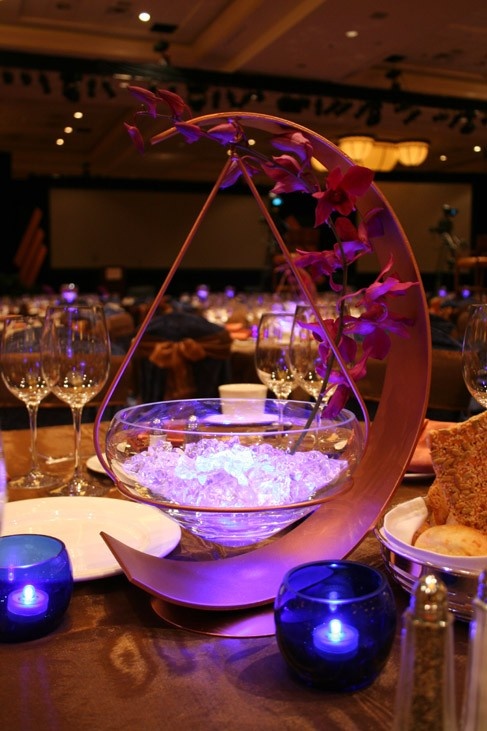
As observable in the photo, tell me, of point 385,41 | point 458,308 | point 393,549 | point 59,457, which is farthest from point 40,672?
point 385,41

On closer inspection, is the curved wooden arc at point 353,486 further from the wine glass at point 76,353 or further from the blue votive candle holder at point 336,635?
the wine glass at point 76,353

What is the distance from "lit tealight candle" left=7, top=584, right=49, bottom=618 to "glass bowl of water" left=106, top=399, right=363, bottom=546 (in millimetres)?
119

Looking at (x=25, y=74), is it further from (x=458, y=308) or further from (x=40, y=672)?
(x=40, y=672)

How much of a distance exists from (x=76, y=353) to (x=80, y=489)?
0.21 metres

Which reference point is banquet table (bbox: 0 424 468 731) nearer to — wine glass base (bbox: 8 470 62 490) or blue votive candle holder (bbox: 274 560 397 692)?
blue votive candle holder (bbox: 274 560 397 692)

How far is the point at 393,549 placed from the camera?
0.77m

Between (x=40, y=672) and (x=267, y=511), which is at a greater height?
(x=267, y=511)

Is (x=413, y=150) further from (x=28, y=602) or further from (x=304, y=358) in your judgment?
(x=28, y=602)

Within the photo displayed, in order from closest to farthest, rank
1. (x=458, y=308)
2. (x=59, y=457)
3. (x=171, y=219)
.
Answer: (x=59, y=457) → (x=458, y=308) → (x=171, y=219)

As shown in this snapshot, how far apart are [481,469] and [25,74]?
30.3 ft

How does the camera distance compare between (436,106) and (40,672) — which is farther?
(436,106)

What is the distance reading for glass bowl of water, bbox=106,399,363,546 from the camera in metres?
0.73

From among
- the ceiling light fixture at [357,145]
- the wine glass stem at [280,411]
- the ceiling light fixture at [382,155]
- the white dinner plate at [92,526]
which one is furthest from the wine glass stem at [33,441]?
the ceiling light fixture at [382,155]

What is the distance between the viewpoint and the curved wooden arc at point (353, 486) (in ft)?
2.52
